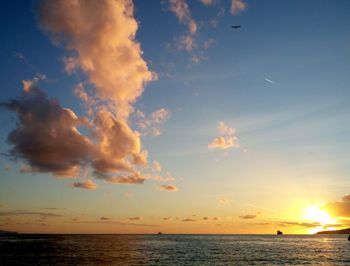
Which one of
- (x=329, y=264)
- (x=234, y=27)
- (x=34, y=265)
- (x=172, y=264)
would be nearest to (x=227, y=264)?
(x=172, y=264)

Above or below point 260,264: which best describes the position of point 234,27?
above

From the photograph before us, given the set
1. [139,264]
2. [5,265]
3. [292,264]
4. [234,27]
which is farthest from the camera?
[292,264]

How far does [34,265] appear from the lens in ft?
212

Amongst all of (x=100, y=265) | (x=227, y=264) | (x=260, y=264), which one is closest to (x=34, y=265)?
(x=100, y=265)

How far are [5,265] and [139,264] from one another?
2516cm

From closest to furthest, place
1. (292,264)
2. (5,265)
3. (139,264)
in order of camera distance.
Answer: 1. (5,265)
2. (139,264)
3. (292,264)

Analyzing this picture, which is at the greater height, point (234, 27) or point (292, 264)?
point (234, 27)

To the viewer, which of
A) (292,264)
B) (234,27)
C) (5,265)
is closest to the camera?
(234,27)

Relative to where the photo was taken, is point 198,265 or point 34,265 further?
point 198,265

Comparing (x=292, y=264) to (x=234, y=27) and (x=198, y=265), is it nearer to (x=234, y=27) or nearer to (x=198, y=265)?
(x=198, y=265)

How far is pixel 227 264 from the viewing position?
73.6 meters

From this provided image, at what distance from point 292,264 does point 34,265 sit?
5419cm

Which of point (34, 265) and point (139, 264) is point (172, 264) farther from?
point (34, 265)

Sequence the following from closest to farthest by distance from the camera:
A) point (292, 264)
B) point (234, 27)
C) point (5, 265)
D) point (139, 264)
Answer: point (234, 27), point (5, 265), point (139, 264), point (292, 264)
